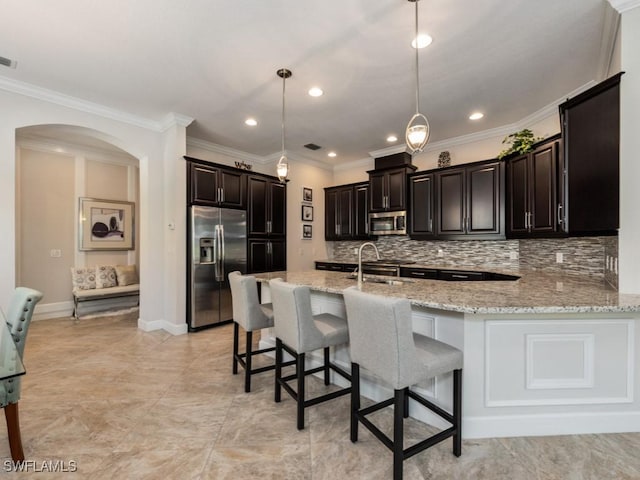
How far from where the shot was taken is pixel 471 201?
430cm

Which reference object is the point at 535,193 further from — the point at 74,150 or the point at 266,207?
the point at 74,150

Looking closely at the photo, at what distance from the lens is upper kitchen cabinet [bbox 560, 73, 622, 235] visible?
2.00 meters

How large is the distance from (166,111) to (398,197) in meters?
3.53

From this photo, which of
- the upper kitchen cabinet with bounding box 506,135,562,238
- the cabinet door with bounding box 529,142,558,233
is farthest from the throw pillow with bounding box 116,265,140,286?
the cabinet door with bounding box 529,142,558,233

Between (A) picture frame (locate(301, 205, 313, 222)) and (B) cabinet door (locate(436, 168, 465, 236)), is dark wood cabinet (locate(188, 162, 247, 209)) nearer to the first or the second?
(A) picture frame (locate(301, 205, 313, 222))

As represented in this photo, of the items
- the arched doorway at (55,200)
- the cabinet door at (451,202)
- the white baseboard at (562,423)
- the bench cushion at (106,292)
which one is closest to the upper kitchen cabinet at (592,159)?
the white baseboard at (562,423)

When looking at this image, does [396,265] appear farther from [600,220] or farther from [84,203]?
[84,203]

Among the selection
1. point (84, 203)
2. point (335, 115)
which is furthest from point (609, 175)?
point (84, 203)

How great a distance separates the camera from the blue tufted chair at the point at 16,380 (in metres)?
1.61

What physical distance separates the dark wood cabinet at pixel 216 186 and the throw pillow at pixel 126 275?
242 centimetres

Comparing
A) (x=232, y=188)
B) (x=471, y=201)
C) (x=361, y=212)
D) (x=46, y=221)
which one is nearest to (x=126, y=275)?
(x=46, y=221)

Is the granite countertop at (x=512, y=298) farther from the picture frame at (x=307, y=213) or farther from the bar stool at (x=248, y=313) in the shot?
the picture frame at (x=307, y=213)

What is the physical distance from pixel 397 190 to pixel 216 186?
283 cm

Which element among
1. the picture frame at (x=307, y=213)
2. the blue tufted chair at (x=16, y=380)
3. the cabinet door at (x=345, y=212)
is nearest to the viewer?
the blue tufted chair at (x=16, y=380)
